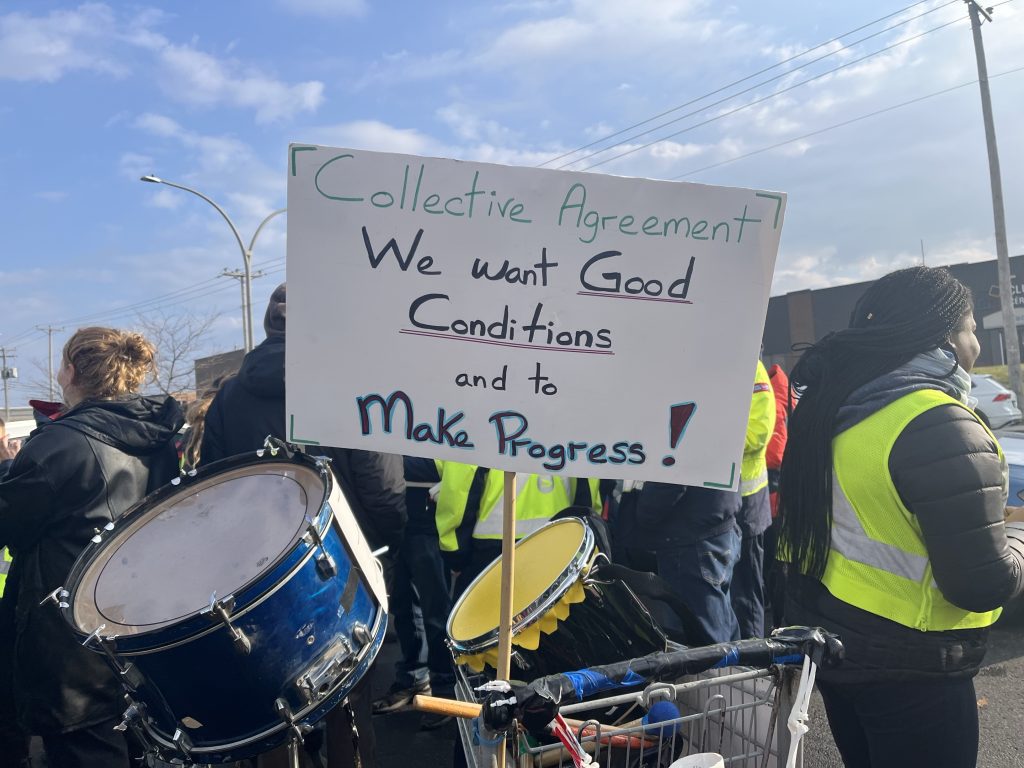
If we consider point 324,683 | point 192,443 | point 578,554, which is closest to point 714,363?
point 578,554

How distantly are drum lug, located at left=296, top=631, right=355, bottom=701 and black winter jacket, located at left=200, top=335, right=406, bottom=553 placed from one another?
3.67 ft

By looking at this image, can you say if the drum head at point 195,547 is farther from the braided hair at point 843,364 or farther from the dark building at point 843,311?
the dark building at point 843,311

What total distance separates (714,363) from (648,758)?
1.01m

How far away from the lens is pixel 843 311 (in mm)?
34312

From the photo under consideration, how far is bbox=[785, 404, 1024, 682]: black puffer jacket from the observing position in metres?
1.84

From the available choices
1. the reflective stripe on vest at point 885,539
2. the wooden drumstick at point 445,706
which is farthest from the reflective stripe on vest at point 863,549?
the wooden drumstick at point 445,706

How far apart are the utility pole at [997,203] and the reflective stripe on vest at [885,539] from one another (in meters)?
19.4

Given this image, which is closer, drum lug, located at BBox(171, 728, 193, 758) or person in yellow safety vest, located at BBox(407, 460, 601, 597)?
drum lug, located at BBox(171, 728, 193, 758)

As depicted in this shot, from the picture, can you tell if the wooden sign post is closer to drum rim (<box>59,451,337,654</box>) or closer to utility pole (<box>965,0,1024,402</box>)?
drum rim (<box>59,451,337,654</box>)

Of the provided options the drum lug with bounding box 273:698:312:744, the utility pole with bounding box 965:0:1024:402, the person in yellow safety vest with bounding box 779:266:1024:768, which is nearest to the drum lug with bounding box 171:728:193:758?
the drum lug with bounding box 273:698:312:744

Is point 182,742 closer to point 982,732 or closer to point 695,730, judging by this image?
point 695,730

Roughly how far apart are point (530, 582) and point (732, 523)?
179cm

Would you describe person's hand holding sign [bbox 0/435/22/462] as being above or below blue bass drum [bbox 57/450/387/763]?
above

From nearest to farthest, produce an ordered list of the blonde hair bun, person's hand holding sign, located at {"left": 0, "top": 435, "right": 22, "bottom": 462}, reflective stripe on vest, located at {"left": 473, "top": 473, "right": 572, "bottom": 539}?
the blonde hair bun < reflective stripe on vest, located at {"left": 473, "top": 473, "right": 572, "bottom": 539} < person's hand holding sign, located at {"left": 0, "top": 435, "right": 22, "bottom": 462}
